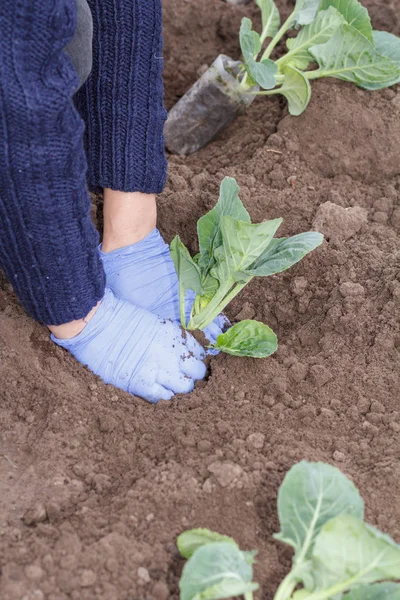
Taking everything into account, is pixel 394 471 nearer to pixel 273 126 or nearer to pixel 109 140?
pixel 109 140

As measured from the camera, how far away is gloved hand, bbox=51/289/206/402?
1720 millimetres

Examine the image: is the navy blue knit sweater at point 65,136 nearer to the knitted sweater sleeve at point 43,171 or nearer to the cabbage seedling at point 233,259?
the knitted sweater sleeve at point 43,171

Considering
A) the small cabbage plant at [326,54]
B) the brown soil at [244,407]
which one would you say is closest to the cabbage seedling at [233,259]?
the brown soil at [244,407]

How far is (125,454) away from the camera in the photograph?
1.51 metres

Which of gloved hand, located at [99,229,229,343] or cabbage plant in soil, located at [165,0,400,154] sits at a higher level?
cabbage plant in soil, located at [165,0,400,154]

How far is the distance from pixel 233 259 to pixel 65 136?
1.58ft

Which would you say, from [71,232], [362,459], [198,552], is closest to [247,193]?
[71,232]

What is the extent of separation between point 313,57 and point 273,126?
25cm

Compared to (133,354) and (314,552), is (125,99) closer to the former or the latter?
(133,354)

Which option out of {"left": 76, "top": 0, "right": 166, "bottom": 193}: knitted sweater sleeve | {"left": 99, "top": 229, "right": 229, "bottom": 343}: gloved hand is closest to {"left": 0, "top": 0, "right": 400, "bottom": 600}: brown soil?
{"left": 99, "top": 229, "right": 229, "bottom": 343}: gloved hand

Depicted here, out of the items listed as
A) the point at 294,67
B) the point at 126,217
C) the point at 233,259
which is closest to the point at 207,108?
the point at 294,67

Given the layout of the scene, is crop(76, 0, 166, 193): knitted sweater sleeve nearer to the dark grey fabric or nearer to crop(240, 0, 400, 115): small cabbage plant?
the dark grey fabric

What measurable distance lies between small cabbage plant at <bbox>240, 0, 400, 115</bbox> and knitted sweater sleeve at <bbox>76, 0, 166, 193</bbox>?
0.54 meters

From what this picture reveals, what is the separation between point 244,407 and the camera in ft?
5.32
